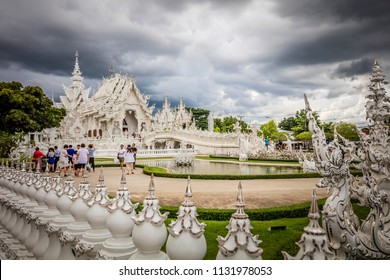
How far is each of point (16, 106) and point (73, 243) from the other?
2078 cm

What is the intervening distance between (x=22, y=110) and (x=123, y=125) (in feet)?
62.1

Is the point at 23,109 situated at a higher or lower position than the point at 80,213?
higher

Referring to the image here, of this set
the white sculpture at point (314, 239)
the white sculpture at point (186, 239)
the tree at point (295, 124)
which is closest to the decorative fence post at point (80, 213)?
the white sculpture at point (186, 239)

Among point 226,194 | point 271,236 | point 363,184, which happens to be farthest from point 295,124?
point 363,184

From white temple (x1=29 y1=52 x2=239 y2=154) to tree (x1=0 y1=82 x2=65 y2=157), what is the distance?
15.7 ft

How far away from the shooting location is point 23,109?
2075cm

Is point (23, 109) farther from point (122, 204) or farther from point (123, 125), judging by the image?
point (122, 204)

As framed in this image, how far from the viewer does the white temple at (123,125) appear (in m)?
27.7

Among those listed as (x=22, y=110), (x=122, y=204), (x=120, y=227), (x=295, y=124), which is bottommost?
(x=120, y=227)

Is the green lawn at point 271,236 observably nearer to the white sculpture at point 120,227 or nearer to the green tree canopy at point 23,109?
the white sculpture at point 120,227

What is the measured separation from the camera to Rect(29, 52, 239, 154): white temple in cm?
2767

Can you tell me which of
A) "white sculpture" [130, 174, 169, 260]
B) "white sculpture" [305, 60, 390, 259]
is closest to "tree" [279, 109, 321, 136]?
"white sculpture" [305, 60, 390, 259]

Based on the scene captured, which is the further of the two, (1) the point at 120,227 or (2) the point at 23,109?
(2) the point at 23,109

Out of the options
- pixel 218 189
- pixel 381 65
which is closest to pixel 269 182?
pixel 218 189
